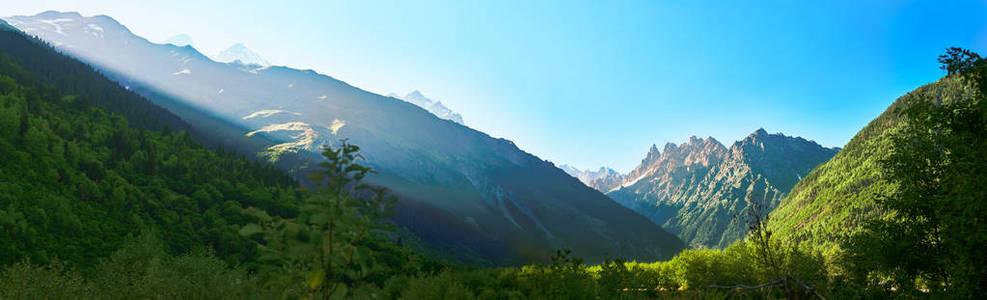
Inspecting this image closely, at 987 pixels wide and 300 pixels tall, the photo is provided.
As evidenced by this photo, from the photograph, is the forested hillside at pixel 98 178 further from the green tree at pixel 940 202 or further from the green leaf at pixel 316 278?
the green leaf at pixel 316 278

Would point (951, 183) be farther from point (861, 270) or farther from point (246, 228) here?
point (246, 228)

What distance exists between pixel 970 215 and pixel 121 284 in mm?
33165

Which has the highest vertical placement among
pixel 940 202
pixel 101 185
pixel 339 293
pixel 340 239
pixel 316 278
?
pixel 940 202

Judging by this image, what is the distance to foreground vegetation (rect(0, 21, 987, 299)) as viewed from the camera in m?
3.80

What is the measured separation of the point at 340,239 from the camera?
12.4 ft

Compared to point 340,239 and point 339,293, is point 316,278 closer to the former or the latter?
point 339,293

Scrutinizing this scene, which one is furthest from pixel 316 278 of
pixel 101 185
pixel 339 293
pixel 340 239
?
pixel 101 185

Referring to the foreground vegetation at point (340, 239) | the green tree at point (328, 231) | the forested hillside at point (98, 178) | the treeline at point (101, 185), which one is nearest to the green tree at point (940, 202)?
the foreground vegetation at point (340, 239)

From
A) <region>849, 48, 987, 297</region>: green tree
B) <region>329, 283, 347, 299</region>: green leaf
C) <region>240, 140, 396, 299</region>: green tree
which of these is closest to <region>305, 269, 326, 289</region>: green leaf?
<region>240, 140, 396, 299</region>: green tree

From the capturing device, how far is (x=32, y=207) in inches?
3012

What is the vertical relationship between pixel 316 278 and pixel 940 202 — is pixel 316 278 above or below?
below

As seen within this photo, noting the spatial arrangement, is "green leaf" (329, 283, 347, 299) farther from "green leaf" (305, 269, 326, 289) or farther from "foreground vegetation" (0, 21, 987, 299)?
"green leaf" (305, 269, 326, 289)

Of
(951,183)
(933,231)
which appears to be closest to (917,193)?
(933,231)

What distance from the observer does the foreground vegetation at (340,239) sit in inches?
150
